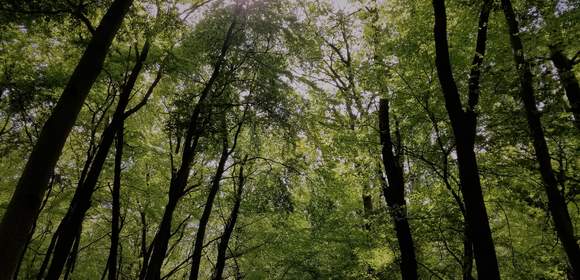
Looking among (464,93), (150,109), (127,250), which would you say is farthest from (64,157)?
(464,93)

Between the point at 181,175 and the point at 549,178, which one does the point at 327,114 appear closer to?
the point at 181,175

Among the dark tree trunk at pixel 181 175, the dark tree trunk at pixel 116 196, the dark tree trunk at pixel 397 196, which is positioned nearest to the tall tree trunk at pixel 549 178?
the dark tree trunk at pixel 397 196

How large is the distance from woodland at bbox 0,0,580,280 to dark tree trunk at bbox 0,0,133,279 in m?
0.02

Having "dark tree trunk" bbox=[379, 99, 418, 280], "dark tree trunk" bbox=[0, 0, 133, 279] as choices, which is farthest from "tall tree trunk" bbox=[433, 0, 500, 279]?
"dark tree trunk" bbox=[0, 0, 133, 279]

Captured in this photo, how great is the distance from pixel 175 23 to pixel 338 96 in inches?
308

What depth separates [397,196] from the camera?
1242 cm

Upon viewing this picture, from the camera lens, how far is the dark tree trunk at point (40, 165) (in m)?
3.88

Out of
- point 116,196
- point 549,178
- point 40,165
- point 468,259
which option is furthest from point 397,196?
point 40,165

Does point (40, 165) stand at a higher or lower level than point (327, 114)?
lower

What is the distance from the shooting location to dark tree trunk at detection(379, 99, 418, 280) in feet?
37.7

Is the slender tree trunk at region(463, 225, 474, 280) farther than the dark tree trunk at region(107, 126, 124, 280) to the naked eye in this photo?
Yes

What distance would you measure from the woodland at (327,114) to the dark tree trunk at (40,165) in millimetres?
16

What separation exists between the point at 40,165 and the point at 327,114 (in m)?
14.4

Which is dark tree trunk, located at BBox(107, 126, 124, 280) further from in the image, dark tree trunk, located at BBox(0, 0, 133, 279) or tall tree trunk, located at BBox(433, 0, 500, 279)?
tall tree trunk, located at BBox(433, 0, 500, 279)
